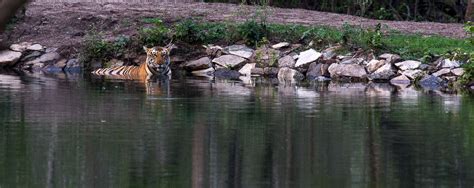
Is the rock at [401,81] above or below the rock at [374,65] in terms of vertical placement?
below

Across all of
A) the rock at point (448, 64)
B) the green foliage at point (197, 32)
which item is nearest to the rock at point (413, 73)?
the rock at point (448, 64)

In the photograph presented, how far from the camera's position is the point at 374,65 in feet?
80.0

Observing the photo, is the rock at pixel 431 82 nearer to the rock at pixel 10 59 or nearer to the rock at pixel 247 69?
the rock at pixel 247 69

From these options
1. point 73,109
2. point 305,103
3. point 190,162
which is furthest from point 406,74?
point 190,162

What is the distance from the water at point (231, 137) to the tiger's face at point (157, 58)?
12.6ft

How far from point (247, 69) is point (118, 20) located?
435 centimetres

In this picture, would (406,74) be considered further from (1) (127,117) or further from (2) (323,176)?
(2) (323,176)

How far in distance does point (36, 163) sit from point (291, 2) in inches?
987

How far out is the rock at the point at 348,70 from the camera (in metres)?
24.3

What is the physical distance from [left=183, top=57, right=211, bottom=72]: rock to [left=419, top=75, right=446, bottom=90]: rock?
5278 mm

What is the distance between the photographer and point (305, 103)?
17.7 metres

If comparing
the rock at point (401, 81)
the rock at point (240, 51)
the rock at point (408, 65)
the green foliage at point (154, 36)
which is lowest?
the rock at point (401, 81)

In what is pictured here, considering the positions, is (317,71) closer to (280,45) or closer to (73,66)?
(280,45)

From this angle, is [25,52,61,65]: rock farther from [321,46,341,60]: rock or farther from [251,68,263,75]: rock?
[321,46,341,60]: rock
